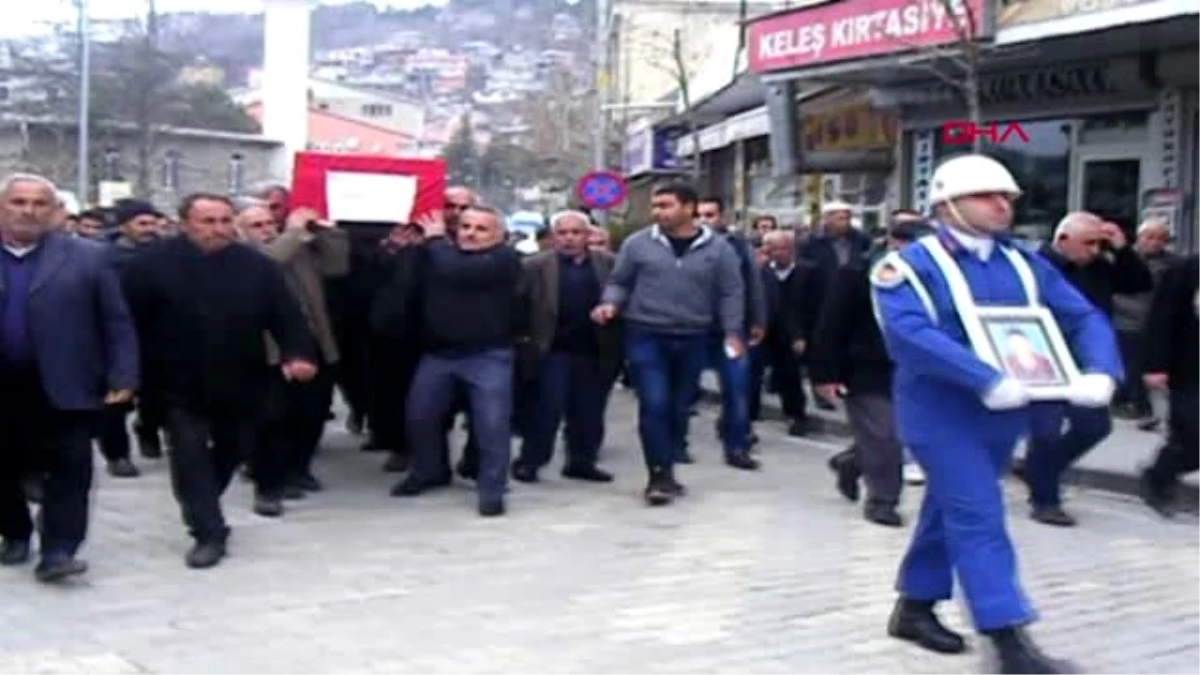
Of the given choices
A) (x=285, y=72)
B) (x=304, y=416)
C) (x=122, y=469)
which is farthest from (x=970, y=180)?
(x=285, y=72)

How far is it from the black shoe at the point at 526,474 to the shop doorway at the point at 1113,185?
8.69 meters

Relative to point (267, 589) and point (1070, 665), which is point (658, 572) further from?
point (1070, 665)

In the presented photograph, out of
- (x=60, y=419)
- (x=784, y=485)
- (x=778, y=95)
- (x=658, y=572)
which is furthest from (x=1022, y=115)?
(x=60, y=419)

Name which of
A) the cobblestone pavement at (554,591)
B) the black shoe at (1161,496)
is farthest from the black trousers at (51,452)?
the black shoe at (1161,496)

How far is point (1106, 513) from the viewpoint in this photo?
10727 mm

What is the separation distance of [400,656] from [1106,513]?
530 centimetres

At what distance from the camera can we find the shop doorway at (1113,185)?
18.4 m

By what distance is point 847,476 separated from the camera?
10727 mm

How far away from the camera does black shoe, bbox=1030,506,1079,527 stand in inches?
397

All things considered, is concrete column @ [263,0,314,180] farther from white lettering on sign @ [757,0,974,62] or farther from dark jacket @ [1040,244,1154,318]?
dark jacket @ [1040,244,1154,318]

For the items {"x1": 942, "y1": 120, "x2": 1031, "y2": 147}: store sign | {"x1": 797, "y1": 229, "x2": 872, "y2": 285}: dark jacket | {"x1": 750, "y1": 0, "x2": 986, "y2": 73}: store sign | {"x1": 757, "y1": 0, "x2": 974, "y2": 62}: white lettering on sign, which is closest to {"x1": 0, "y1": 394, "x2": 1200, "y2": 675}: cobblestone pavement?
{"x1": 797, "y1": 229, "x2": 872, "y2": 285}: dark jacket

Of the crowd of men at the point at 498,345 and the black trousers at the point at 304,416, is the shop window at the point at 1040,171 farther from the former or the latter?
the black trousers at the point at 304,416

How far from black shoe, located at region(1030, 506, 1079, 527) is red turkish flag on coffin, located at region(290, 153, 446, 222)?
13.1 ft

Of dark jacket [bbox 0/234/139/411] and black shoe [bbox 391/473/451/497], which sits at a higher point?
dark jacket [bbox 0/234/139/411]
